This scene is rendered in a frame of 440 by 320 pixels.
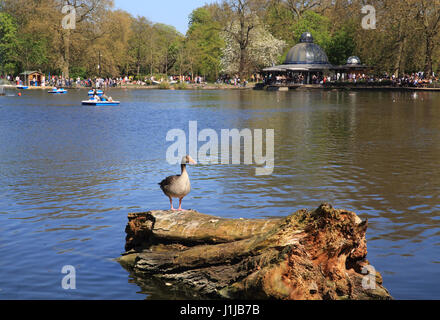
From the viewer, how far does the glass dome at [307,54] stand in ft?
347

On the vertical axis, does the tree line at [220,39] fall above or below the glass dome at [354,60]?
above

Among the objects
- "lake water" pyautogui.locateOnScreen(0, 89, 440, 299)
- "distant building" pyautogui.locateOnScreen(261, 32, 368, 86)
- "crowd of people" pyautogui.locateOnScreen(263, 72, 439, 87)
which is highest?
"distant building" pyautogui.locateOnScreen(261, 32, 368, 86)

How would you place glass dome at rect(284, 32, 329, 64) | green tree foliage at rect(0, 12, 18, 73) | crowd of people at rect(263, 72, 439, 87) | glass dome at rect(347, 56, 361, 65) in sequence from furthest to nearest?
green tree foliage at rect(0, 12, 18, 73)
glass dome at rect(284, 32, 329, 64)
glass dome at rect(347, 56, 361, 65)
crowd of people at rect(263, 72, 439, 87)

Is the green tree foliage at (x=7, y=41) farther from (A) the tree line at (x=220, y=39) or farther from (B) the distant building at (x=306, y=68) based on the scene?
(B) the distant building at (x=306, y=68)

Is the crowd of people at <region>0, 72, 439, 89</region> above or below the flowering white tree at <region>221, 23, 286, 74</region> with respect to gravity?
below

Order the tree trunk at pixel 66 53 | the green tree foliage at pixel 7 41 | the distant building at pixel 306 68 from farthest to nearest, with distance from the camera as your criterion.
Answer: the green tree foliage at pixel 7 41 → the distant building at pixel 306 68 → the tree trunk at pixel 66 53

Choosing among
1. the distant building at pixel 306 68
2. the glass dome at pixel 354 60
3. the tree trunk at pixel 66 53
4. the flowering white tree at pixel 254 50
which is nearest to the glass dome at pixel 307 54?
the distant building at pixel 306 68

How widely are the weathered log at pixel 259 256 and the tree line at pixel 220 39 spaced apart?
251 ft

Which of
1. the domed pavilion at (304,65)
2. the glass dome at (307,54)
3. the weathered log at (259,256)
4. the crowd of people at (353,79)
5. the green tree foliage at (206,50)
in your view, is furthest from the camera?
the green tree foliage at (206,50)

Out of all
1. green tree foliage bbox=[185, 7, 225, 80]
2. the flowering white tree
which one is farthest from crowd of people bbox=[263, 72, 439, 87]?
green tree foliage bbox=[185, 7, 225, 80]

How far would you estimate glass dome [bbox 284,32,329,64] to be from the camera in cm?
10562

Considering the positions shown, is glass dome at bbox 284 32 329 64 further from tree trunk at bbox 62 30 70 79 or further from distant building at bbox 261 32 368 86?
tree trunk at bbox 62 30 70 79

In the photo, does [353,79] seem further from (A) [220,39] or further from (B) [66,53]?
(B) [66,53]

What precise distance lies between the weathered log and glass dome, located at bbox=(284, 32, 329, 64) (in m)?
98.5
